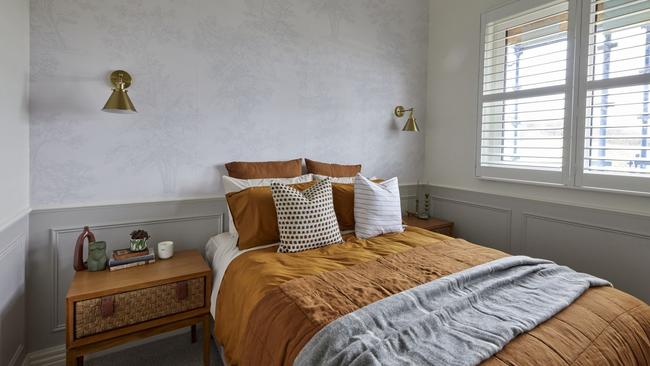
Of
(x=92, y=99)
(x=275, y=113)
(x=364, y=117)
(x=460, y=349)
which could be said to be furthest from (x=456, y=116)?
(x=92, y=99)

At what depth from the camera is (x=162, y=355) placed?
203 centimetres

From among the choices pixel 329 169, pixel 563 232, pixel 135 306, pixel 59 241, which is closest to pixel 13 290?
pixel 59 241

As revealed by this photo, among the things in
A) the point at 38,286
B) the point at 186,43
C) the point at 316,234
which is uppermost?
the point at 186,43

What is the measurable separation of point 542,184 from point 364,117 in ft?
4.80

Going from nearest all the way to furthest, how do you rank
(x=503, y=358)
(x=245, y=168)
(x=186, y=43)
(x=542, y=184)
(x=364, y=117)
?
(x=503, y=358)
(x=186, y=43)
(x=245, y=168)
(x=542, y=184)
(x=364, y=117)

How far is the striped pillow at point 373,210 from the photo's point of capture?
2.19 metres

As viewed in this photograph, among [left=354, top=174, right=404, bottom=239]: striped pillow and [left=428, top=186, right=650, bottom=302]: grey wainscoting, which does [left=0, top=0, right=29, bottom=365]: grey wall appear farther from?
[left=428, top=186, right=650, bottom=302]: grey wainscoting

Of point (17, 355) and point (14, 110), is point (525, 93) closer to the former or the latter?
point (14, 110)

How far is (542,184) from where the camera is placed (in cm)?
248

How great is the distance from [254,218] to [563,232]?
7.09ft

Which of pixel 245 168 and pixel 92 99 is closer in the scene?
pixel 92 99

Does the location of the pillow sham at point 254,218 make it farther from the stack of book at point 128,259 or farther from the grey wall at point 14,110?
the grey wall at point 14,110

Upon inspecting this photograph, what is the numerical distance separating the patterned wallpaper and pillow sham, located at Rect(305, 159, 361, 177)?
126 mm

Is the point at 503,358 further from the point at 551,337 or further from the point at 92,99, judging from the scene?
the point at 92,99
